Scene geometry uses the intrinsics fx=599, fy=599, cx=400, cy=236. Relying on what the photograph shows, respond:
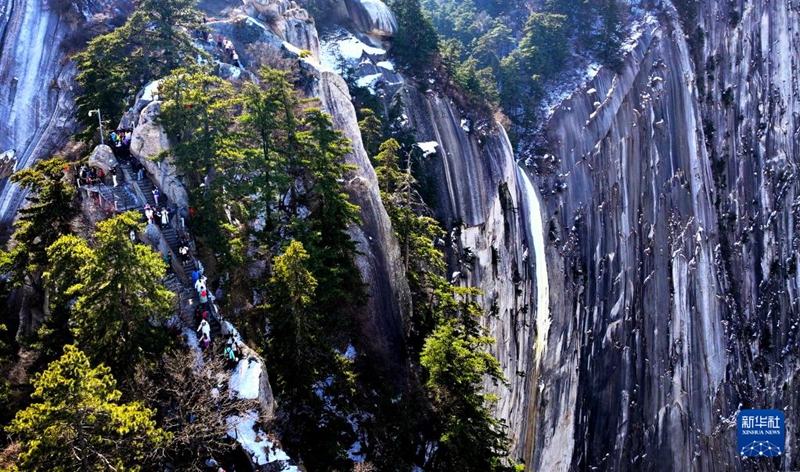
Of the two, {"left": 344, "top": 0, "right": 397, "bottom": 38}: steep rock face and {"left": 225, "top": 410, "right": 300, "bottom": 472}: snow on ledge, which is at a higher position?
{"left": 344, "top": 0, "right": 397, "bottom": 38}: steep rock face

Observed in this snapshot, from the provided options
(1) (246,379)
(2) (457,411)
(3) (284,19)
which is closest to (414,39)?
(3) (284,19)

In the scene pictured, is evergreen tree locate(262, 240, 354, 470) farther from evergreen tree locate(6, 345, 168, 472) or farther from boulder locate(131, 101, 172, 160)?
boulder locate(131, 101, 172, 160)

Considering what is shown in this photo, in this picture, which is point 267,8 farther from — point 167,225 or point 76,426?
point 76,426

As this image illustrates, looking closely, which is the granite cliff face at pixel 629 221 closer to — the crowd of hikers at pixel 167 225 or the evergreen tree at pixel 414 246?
the evergreen tree at pixel 414 246

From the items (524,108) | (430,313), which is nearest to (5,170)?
(430,313)

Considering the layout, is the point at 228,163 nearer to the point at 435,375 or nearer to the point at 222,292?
the point at 222,292

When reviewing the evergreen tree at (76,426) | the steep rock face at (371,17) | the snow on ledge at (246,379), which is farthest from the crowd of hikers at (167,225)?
the steep rock face at (371,17)

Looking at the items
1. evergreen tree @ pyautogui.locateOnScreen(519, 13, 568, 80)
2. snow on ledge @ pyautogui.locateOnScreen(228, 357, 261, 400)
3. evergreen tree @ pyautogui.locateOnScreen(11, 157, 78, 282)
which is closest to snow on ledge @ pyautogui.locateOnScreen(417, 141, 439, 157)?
evergreen tree @ pyautogui.locateOnScreen(519, 13, 568, 80)
